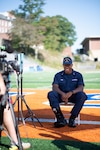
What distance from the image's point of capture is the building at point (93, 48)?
60000 mm

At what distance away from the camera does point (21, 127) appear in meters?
5.68

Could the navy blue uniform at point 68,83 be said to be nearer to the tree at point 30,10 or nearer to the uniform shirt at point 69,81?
the uniform shirt at point 69,81

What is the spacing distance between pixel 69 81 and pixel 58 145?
189 centimetres

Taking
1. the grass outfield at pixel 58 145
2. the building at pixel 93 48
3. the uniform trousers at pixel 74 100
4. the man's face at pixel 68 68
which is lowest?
the grass outfield at pixel 58 145

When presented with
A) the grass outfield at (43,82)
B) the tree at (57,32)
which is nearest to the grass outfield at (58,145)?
the grass outfield at (43,82)

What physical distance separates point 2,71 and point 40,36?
46792 mm

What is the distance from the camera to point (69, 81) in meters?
6.13

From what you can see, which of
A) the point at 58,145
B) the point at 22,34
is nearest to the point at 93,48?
the point at 22,34

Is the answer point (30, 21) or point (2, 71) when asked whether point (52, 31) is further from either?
point (2, 71)

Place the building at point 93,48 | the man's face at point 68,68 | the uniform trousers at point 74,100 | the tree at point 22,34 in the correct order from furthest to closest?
the building at point 93,48 → the tree at point 22,34 → the man's face at point 68,68 → the uniform trousers at point 74,100

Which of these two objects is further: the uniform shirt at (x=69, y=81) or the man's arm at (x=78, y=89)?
the uniform shirt at (x=69, y=81)

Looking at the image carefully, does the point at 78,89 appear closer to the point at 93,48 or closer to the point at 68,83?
the point at 68,83

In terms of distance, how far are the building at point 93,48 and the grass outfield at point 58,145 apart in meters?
55.7

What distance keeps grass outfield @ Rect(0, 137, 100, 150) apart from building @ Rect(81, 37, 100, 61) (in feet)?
183
